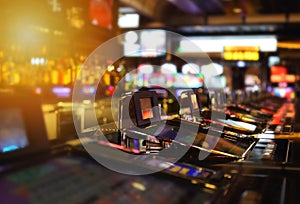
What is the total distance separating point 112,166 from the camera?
1.72 meters

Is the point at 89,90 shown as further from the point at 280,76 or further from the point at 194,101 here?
the point at 280,76

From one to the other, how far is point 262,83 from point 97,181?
1598cm

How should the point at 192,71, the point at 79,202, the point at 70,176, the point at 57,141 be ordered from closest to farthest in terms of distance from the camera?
1. the point at 79,202
2. the point at 70,176
3. the point at 57,141
4. the point at 192,71

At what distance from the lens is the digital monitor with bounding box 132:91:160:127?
2.75 meters

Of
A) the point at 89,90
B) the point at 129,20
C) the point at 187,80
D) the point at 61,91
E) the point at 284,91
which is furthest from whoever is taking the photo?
the point at 284,91

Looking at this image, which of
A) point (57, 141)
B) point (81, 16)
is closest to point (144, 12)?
point (81, 16)

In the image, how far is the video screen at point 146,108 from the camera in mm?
2846

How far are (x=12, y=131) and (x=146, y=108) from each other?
56.5 inches

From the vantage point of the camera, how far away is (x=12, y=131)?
1.58 meters

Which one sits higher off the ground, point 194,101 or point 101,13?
point 101,13

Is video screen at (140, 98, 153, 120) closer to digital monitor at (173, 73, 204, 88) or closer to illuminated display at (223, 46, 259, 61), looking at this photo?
illuminated display at (223, 46, 259, 61)

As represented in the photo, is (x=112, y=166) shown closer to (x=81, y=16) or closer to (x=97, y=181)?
(x=97, y=181)

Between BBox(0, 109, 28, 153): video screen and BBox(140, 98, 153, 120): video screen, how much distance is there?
1.28 m

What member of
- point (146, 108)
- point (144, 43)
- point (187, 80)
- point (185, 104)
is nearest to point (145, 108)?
point (146, 108)
